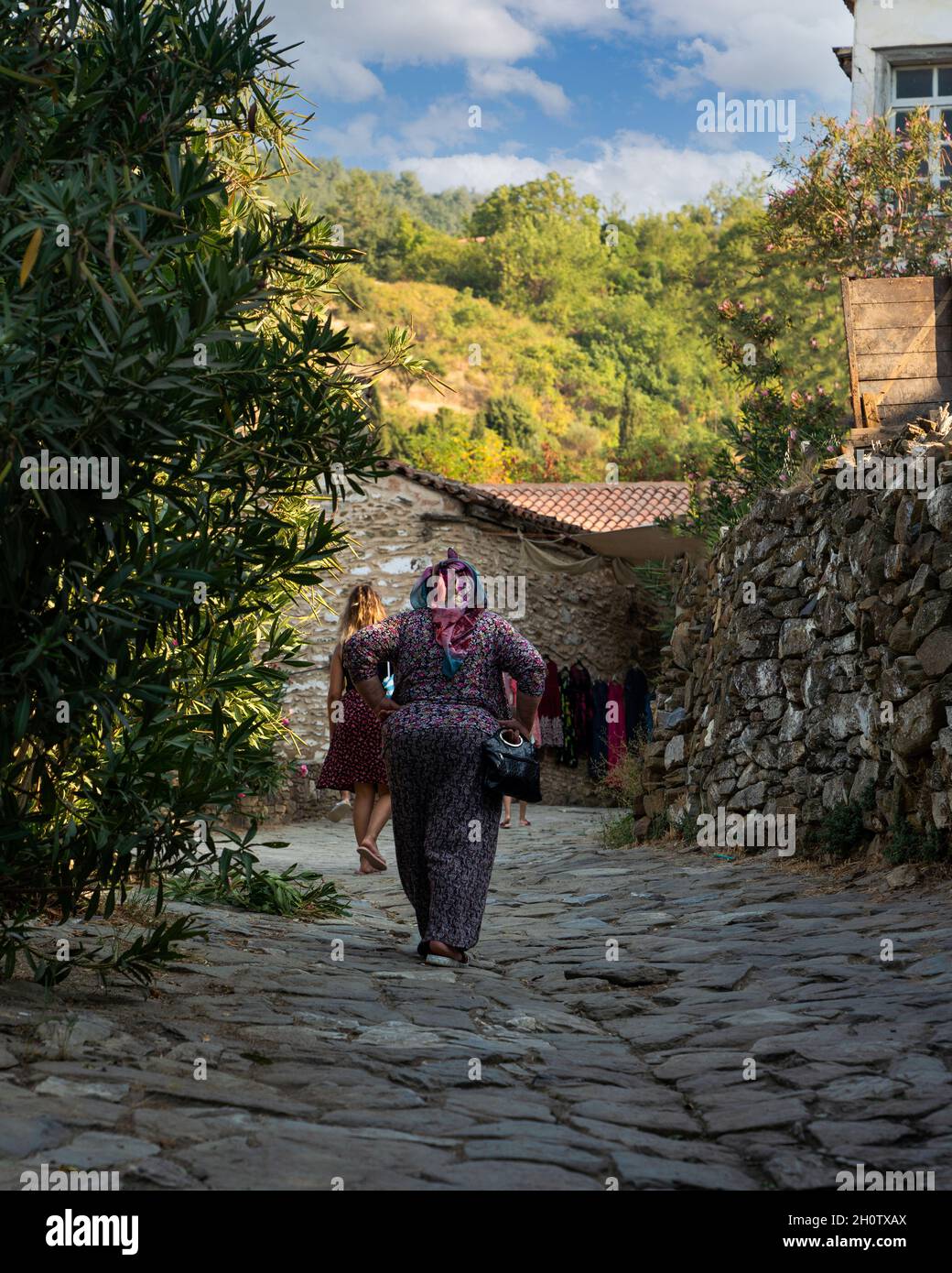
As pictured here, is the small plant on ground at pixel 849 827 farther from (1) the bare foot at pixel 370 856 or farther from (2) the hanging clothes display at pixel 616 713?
(2) the hanging clothes display at pixel 616 713

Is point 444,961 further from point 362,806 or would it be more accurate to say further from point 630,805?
point 630,805

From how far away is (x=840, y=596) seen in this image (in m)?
8.88

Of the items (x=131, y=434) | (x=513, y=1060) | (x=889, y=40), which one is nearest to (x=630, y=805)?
(x=513, y=1060)

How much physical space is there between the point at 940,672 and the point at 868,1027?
3258 millimetres

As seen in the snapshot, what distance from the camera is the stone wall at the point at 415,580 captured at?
58.6 feet

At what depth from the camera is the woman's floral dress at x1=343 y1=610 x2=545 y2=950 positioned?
5973 mm

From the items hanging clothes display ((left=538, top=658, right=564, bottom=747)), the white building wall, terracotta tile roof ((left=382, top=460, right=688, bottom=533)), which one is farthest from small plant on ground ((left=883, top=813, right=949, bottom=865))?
terracotta tile roof ((left=382, top=460, right=688, bottom=533))

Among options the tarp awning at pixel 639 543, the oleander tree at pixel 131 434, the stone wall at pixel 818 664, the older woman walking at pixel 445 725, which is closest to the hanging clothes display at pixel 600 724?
the tarp awning at pixel 639 543

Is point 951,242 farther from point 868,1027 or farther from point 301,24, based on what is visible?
point 301,24

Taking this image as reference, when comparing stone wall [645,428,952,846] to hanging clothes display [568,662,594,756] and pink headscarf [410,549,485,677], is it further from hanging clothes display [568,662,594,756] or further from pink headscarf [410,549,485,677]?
hanging clothes display [568,662,594,756]

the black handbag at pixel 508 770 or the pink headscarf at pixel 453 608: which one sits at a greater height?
the pink headscarf at pixel 453 608

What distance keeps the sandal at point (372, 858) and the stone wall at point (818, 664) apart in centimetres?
259

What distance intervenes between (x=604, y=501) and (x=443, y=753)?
19.4m
